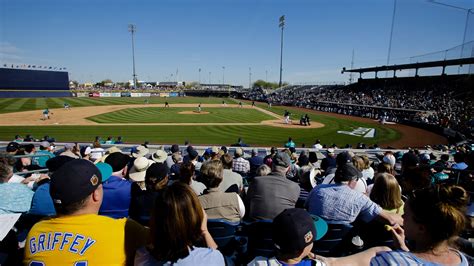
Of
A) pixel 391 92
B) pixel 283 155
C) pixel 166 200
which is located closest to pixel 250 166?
pixel 283 155

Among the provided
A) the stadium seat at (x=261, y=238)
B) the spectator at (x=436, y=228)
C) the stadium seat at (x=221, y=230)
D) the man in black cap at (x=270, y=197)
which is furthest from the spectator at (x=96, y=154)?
the spectator at (x=436, y=228)

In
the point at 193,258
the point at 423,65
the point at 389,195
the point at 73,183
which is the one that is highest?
the point at 423,65

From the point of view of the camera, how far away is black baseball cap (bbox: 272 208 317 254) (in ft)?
6.88

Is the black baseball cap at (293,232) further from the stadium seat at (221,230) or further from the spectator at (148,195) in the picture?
the spectator at (148,195)

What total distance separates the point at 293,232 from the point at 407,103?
49.2 metres

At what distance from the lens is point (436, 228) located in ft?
6.88

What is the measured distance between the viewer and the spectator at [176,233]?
6.60ft

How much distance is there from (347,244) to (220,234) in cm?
157

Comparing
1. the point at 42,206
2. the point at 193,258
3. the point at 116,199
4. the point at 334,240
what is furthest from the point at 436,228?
the point at 42,206

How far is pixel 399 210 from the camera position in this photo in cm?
373

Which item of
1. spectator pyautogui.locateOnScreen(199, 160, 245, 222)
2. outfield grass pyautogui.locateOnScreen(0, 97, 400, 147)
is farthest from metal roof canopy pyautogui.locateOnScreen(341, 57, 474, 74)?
spectator pyautogui.locateOnScreen(199, 160, 245, 222)

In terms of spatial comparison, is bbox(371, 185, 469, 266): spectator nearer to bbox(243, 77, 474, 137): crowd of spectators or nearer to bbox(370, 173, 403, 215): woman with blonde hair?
bbox(370, 173, 403, 215): woman with blonde hair

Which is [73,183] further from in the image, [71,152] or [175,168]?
[71,152]

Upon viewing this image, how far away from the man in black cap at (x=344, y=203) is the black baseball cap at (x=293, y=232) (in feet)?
5.19
